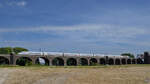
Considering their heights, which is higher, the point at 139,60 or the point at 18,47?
the point at 18,47

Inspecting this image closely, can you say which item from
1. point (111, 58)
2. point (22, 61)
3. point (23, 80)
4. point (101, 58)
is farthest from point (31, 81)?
point (111, 58)

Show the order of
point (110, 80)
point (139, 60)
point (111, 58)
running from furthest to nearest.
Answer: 1. point (139, 60)
2. point (111, 58)
3. point (110, 80)

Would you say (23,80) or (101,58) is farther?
(101,58)

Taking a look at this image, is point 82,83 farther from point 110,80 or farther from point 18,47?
point 18,47

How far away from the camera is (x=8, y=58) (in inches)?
2482

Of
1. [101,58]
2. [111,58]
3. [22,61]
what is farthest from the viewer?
[111,58]

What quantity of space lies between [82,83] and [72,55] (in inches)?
2408

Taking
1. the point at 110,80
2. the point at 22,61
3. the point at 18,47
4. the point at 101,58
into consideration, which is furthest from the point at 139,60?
the point at 110,80

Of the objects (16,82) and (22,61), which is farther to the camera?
(22,61)

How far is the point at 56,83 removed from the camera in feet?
72.3

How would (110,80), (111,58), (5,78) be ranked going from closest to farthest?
(110,80) → (5,78) → (111,58)

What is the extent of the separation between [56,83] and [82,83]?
2719 millimetres

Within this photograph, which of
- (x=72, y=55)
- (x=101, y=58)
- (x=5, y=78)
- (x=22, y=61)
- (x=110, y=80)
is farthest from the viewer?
(x=101, y=58)

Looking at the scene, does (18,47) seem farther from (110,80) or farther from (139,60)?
(110,80)
